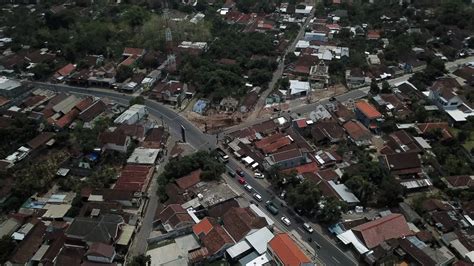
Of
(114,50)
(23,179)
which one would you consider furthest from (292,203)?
(114,50)

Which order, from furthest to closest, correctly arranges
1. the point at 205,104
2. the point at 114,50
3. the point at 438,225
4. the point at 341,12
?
the point at 341,12
the point at 114,50
the point at 205,104
the point at 438,225

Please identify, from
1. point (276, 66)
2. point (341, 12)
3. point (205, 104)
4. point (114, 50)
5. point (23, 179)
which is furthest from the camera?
point (341, 12)

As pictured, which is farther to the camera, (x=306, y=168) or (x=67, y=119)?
(x=67, y=119)

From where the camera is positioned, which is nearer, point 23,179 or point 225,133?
point 23,179

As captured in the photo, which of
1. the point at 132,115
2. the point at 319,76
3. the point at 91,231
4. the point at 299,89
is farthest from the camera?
the point at 319,76

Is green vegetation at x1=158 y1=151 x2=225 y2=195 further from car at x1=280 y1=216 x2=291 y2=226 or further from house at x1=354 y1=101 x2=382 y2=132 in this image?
house at x1=354 y1=101 x2=382 y2=132

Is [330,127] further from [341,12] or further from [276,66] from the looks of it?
[341,12]

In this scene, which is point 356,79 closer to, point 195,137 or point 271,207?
point 195,137

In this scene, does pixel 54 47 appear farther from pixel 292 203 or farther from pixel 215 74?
pixel 292 203

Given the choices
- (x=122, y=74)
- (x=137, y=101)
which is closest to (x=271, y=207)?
(x=137, y=101)
